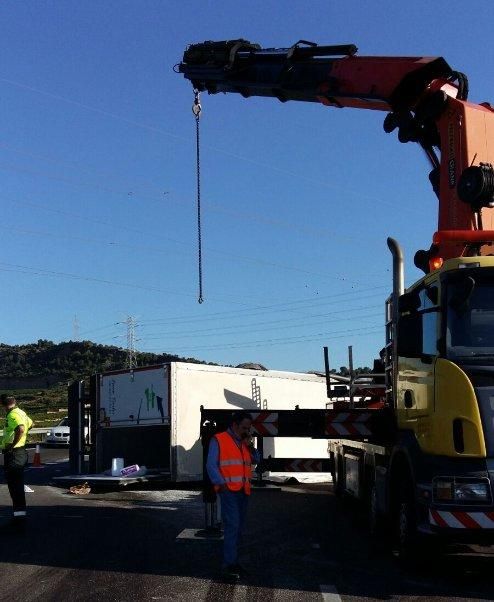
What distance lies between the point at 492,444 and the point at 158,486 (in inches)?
436

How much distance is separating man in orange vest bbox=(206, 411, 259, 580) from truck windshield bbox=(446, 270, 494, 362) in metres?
2.09

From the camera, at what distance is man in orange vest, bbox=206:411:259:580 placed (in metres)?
7.18

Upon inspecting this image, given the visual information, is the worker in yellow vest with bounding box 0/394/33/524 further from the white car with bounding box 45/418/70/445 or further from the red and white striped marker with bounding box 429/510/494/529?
the white car with bounding box 45/418/70/445

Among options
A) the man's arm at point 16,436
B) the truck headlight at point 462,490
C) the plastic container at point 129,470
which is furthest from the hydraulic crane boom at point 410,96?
the plastic container at point 129,470

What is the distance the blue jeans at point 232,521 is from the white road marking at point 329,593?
33.1 inches

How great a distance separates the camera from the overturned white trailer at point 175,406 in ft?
51.2

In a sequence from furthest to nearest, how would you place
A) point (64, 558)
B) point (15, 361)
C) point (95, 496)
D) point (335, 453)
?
point (15, 361)
point (95, 496)
point (335, 453)
point (64, 558)

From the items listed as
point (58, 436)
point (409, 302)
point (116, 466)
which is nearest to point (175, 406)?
point (116, 466)

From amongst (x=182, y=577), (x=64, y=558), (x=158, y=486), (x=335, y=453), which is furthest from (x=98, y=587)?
(x=158, y=486)

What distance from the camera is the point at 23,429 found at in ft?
35.6

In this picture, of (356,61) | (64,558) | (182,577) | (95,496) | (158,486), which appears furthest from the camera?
(158,486)

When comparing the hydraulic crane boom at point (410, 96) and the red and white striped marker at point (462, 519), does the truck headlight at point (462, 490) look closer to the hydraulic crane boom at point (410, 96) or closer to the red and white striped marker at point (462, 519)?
the red and white striped marker at point (462, 519)

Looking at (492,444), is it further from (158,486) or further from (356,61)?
(158,486)

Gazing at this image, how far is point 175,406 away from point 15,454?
5125 millimetres
